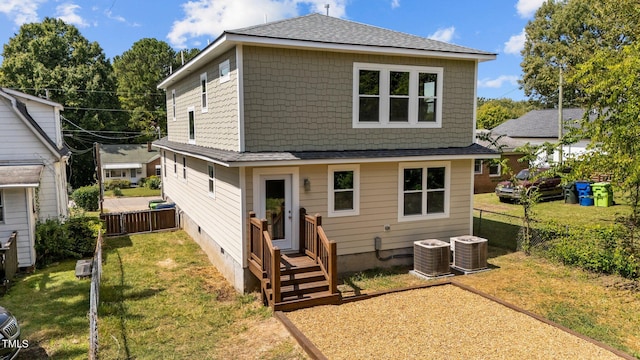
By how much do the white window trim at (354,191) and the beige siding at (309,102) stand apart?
0.56 m

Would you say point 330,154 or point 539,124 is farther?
point 539,124

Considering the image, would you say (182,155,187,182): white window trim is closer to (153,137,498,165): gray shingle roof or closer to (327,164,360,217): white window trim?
(153,137,498,165): gray shingle roof

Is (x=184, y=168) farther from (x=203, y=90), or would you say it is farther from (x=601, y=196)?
(x=601, y=196)

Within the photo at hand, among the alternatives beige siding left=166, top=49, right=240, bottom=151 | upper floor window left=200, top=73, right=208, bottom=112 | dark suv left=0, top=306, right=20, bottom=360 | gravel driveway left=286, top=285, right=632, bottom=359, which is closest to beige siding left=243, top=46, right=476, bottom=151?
beige siding left=166, top=49, right=240, bottom=151

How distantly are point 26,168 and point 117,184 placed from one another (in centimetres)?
2804

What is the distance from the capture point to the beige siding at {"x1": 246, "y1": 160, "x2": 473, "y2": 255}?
11.0m

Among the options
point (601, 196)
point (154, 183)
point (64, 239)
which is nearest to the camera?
point (64, 239)

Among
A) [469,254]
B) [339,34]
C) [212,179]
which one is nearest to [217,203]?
[212,179]

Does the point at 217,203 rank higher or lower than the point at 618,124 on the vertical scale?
lower

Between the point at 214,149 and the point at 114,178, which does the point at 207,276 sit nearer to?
the point at 214,149

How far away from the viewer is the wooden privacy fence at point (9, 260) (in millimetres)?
10711

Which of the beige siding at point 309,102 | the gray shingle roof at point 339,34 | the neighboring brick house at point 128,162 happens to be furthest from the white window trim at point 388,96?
the neighboring brick house at point 128,162

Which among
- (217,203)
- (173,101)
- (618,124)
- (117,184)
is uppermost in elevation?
(173,101)

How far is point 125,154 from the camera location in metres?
43.7
